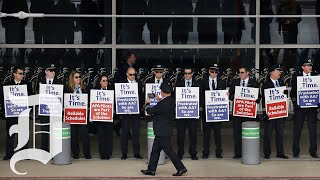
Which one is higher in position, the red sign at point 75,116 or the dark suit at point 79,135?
the red sign at point 75,116

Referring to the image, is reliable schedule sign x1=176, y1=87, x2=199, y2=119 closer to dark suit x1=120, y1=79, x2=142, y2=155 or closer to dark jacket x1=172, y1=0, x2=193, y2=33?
dark suit x1=120, y1=79, x2=142, y2=155

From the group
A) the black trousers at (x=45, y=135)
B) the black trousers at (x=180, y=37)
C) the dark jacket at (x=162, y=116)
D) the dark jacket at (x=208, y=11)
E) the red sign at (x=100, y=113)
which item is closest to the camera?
the dark jacket at (x=162, y=116)

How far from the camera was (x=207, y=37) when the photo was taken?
19359 millimetres

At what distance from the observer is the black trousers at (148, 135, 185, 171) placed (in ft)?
41.2

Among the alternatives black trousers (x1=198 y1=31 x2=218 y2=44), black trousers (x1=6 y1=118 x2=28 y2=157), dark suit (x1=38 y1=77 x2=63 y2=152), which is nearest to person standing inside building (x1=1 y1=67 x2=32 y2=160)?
black trousers (x1=6 y1=118 x2=28 y2=157)

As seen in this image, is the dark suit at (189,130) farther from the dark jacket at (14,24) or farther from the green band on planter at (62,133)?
the dark jacket at (14,24)

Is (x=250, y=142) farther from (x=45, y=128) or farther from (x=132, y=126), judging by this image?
(x=45, y=128)

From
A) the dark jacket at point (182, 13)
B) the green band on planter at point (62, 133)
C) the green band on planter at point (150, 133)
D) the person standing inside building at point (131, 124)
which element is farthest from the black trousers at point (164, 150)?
the dark jacket at point (182, 13)

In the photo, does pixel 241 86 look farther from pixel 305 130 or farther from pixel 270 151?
pixel 305 130

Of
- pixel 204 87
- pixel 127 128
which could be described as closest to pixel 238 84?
pixel 204 87

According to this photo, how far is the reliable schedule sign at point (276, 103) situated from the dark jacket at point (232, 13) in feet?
16.8

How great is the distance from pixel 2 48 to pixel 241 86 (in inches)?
324

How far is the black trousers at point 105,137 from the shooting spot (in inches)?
574

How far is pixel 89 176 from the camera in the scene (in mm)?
12727
